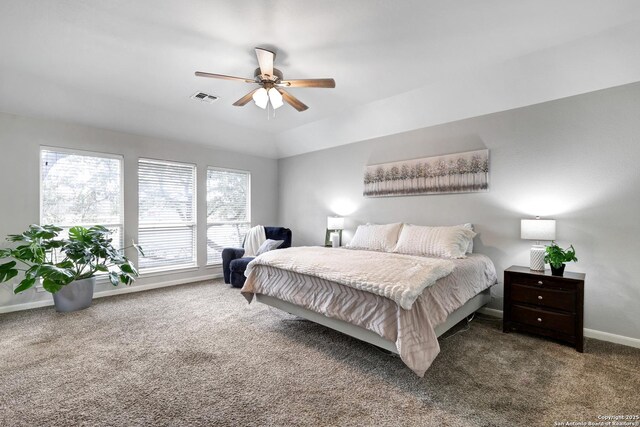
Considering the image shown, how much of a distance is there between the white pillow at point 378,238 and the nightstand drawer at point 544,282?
1.39m

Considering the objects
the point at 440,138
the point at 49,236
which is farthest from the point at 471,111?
the point at 49,236

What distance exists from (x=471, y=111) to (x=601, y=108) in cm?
117

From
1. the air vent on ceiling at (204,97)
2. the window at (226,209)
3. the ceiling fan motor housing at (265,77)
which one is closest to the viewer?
the ceiling fan motor housing at (265,77)

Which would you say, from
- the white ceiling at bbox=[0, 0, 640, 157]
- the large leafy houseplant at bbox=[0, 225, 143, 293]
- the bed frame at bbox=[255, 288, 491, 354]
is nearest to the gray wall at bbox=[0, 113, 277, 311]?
the white ceiling at bbox=[0, 0, 640, 157]

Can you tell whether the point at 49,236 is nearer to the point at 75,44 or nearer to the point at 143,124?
the point at 143,124

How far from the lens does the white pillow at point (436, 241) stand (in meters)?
3.24

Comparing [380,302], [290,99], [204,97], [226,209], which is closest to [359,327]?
[380,302]

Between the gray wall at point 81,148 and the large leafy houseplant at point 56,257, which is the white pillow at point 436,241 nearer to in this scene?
the gray wall at point 81,148

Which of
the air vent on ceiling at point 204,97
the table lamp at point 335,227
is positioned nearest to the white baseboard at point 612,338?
the table lamp at point 335,227

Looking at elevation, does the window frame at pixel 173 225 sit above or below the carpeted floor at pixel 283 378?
above

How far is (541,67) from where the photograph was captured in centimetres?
287

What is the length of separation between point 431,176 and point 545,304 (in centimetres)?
195

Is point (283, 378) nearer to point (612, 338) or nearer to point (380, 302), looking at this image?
point (380, 302)

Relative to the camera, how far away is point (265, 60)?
2.61m
